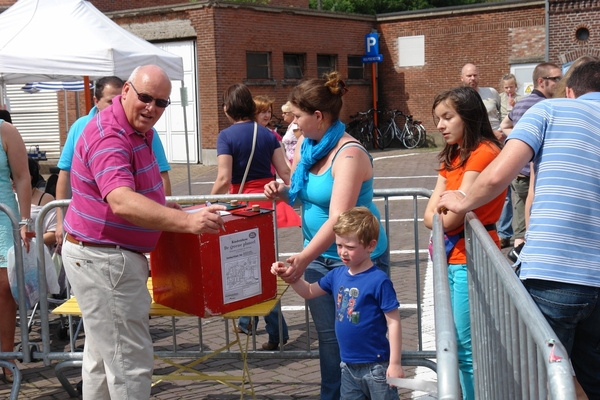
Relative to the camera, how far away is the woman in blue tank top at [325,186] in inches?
144

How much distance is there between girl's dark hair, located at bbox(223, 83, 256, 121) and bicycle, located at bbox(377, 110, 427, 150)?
21256 millimetres

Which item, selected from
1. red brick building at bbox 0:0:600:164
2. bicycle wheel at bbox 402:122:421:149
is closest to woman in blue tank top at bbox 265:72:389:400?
red brick building at bbox 0:0:600:164

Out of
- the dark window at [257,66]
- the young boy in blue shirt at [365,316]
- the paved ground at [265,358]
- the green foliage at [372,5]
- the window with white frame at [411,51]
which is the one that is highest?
the green foliage at [372,5]

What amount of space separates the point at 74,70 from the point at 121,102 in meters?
5.17

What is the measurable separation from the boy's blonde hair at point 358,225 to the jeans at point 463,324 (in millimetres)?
485

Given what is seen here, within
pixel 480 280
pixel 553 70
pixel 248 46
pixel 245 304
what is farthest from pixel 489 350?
pixel 248 46

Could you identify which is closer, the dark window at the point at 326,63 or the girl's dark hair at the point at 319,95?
the girl's dark hair at the point at 319,95

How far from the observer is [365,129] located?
89.2 feet

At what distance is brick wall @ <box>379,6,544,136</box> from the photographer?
26680mm

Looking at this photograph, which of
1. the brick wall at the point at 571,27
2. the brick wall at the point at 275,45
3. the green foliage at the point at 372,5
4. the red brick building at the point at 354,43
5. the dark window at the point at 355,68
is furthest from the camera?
the green foliage at the point at 372,5

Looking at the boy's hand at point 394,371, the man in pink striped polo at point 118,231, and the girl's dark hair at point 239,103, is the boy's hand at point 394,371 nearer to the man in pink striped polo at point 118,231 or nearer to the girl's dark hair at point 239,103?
the man in pink striped polo at point 118,231

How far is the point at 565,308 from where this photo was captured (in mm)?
3182

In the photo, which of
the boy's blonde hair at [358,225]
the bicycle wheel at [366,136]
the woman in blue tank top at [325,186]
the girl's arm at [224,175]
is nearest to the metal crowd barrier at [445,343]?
the boy's blonde hair at [358,225]

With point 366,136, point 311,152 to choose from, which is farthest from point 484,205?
point 366,136
